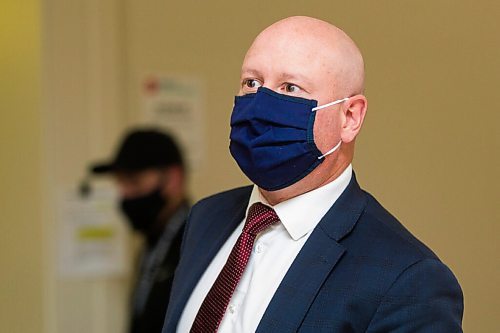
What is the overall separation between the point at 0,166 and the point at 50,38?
0.50 meters

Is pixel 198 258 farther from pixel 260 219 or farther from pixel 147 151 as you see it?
pixel 147 151

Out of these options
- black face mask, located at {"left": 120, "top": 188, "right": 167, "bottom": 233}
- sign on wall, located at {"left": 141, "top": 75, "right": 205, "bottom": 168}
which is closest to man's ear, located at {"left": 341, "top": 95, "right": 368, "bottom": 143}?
black face mask, located at {"left": 120, "top": 188, "right": 167, "bottom": 233}

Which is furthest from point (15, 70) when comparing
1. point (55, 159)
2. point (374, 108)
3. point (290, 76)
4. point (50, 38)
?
point (290, 76)

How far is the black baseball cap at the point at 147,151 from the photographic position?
248cm

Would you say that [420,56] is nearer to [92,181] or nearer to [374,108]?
[374,108]

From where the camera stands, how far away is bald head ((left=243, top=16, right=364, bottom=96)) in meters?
1.21

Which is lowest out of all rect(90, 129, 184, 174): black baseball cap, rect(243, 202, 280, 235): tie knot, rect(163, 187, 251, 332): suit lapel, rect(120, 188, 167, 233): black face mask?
rect(120, 188, 167, 233): black face mask

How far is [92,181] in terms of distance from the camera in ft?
9.16

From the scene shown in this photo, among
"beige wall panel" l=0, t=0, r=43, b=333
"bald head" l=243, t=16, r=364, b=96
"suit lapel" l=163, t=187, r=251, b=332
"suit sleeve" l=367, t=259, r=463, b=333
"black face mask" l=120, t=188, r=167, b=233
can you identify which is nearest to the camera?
"suit sleeve" l=367, t=259, r=463, b=333

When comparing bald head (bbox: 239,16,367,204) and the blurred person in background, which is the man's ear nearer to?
bald head (bbox: 239,16,367,204)

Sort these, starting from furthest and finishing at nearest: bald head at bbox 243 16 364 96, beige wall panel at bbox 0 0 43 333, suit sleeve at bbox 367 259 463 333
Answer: beige wall panel at bbox 0 0 43 333 < bald head at bbox 243 16 364 96 < suit sleeve at bbox 367 259 463 333

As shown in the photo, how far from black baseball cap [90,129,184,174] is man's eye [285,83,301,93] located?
1.30 m

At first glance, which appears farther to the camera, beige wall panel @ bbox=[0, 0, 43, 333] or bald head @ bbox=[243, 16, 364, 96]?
beige wall panel @ bbox=[0, 0, 43, 333]

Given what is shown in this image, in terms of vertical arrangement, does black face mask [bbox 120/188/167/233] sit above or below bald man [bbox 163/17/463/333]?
below
